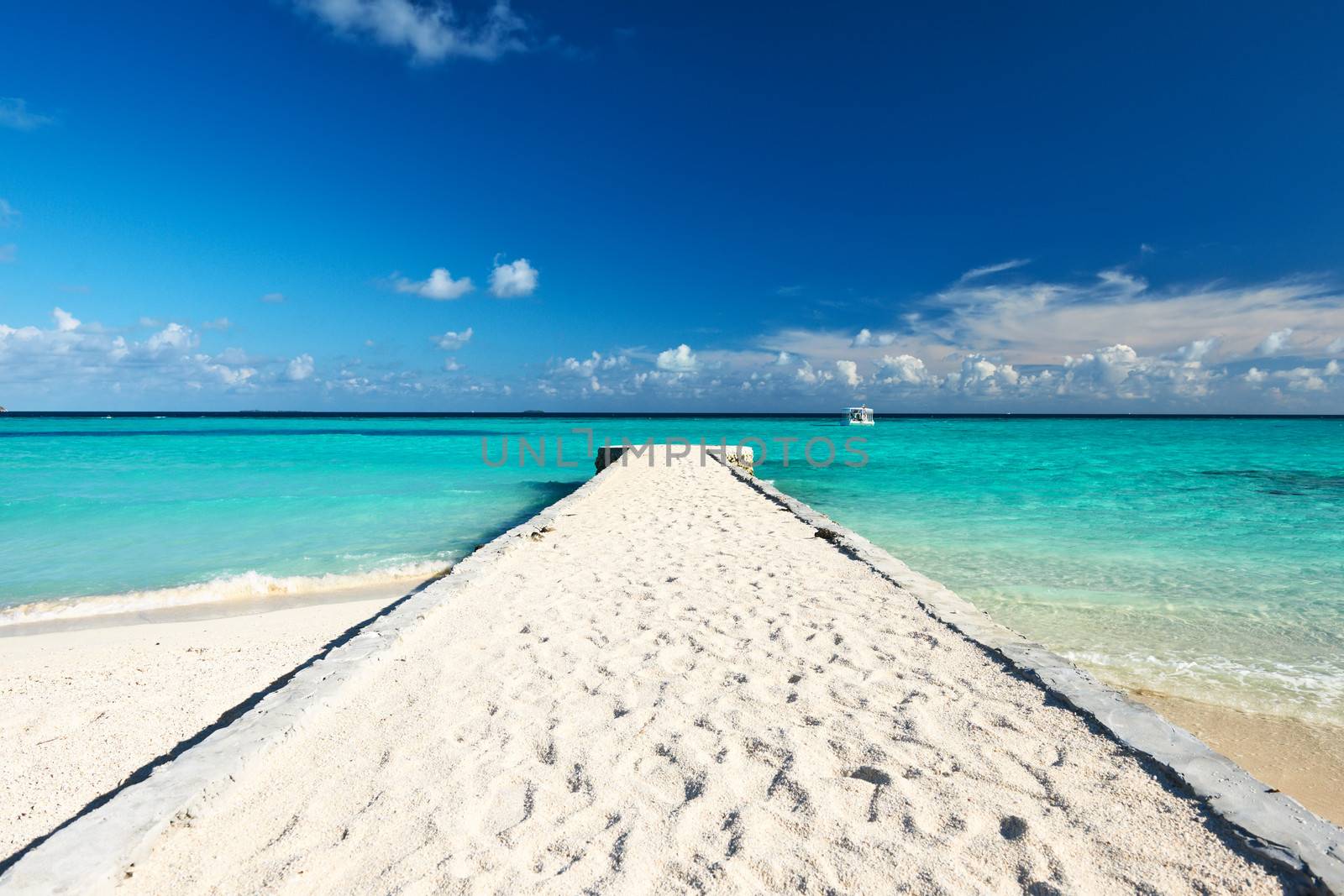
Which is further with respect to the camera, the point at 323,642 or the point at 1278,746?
the point at 323,642

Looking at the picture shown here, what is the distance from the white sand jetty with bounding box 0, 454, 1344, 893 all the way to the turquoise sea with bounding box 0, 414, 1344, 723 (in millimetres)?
2538

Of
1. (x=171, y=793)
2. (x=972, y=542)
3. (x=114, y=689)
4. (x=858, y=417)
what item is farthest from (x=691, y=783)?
(x=858, y=417)

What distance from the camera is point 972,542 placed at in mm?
9688

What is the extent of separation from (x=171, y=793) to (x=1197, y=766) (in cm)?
397

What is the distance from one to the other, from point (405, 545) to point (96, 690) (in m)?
5.66

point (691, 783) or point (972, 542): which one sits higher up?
point (691, 783)

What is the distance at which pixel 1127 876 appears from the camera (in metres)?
2.00

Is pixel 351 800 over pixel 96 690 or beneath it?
over

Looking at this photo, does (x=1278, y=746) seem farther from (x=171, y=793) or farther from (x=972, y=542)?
(x=972, y=542)

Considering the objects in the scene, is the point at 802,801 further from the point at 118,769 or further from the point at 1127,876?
the point at 118,769

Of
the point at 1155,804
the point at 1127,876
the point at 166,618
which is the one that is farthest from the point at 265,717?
the point at 166,618

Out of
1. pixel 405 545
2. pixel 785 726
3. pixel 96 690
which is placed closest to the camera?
pixel 785 726

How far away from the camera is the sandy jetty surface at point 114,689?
2951 mm

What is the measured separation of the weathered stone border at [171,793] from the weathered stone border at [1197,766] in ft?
12.0
